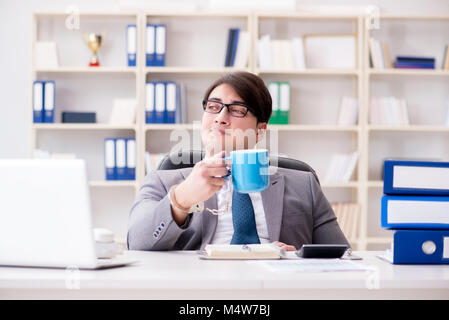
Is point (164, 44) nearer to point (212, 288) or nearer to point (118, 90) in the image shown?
point (118, 90)

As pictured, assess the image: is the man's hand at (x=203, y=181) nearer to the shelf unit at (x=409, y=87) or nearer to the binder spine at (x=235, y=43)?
the binder spine at (x=235, y=43)

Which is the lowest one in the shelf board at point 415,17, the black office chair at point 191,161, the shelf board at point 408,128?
the black office chair at point 191,161

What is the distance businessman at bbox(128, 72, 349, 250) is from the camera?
1.77m

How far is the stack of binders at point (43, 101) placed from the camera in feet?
12.9

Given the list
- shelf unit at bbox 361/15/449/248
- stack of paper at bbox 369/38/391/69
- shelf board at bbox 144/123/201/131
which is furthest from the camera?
shelf unit at bbox 361/15/449/248

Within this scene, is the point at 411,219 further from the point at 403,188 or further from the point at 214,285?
the point at 214,285

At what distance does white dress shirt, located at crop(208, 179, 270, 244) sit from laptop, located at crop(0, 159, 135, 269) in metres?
0.66

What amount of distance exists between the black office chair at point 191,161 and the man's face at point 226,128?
194 mm

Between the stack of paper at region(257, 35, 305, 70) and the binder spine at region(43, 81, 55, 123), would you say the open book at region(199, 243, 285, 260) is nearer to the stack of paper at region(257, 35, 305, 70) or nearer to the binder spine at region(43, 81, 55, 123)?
the stack of paper at region(257, 35, 305, 70)

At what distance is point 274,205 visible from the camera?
1.83 meters

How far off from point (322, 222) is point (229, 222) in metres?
0.31

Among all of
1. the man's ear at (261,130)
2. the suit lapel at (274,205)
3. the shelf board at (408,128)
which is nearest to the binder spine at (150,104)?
the shelf board at (408,128)

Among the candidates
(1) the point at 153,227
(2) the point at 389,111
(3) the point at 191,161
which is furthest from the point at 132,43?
(1) the point at 153,227

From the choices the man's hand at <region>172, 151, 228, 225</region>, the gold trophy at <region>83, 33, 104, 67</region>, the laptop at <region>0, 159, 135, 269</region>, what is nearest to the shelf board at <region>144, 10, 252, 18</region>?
the gold trophy at <region>83, 33, 104, 67</region>
